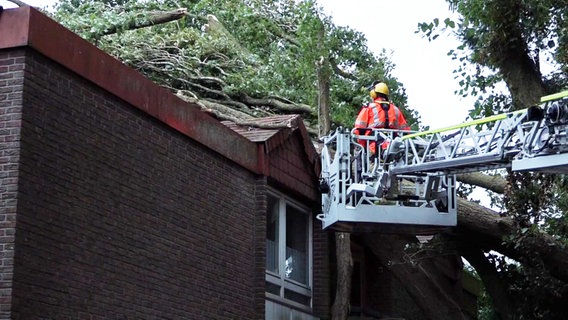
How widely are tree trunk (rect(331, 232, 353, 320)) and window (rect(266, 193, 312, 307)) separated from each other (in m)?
0.42

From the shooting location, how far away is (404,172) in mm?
12672

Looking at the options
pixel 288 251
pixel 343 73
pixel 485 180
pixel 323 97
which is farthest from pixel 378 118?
pixel 343 73

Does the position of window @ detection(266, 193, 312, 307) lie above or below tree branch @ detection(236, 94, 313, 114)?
below

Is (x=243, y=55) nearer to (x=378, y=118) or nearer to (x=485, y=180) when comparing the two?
(x=485, y=180)

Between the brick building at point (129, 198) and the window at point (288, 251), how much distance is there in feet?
0.09

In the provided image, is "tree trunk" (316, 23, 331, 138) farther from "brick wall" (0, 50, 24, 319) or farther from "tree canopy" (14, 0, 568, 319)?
"brick wall" (0, 50, 24, 319)

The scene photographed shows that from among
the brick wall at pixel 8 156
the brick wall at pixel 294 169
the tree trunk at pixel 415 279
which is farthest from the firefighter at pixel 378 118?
the brick wall at pixel 8 156

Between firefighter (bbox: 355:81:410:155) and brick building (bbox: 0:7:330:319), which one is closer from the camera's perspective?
brick building (bbox: 0:7:330:319)

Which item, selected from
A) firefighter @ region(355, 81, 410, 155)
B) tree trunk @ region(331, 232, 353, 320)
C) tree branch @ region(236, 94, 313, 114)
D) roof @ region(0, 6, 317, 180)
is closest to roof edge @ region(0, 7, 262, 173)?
roof @ region(0, 6, 317, 180)

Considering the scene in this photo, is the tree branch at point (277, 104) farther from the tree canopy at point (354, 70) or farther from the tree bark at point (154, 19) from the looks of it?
the tree bark at point (154, 19)

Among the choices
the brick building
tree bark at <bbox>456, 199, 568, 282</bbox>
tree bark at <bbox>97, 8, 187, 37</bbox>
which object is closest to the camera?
the brick building

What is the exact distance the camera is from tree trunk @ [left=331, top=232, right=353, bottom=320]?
1570 cm

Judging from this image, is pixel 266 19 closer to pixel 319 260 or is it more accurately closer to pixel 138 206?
pixel 319 260

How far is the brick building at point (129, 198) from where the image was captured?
967 centimetres
